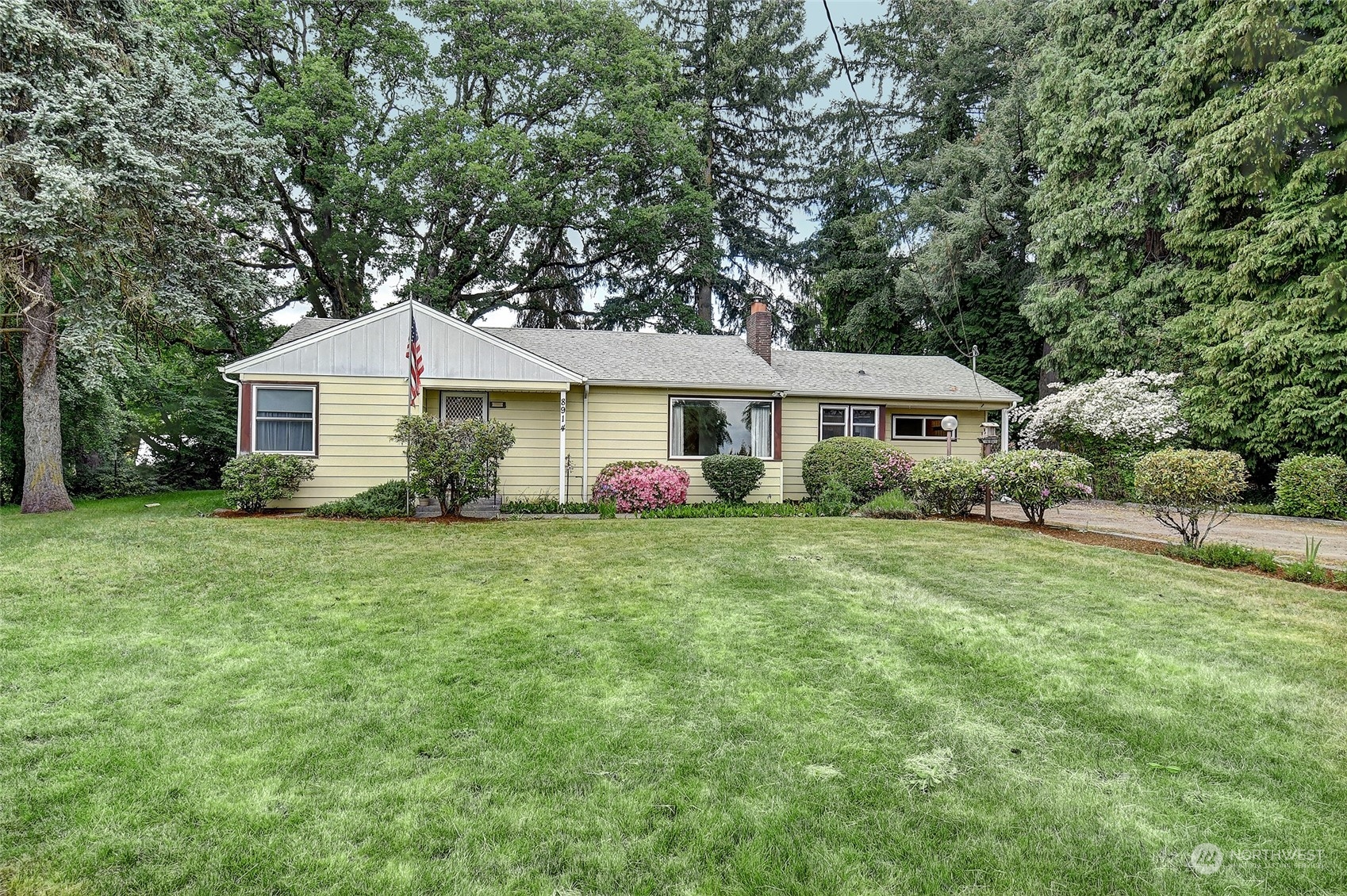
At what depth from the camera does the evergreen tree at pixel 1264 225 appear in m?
12.9

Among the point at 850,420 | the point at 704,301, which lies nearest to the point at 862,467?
the point at 850,420

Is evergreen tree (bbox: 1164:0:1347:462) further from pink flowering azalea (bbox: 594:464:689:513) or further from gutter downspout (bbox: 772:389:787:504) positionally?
pink flowering azalea (bbox: 594:464:689:513)

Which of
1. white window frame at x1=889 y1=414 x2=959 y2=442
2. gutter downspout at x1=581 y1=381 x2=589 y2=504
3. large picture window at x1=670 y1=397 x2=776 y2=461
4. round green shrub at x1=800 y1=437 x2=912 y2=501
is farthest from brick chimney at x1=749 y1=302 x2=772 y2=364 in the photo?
gutter downspout at x1=581 y1=381 x2=589 y2=504

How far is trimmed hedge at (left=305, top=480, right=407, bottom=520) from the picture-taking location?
33.7 feet

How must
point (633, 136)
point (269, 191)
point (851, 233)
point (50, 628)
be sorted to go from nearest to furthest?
point (50, 628) < point (269, 191) < point (633, 136) < point (851, 233)

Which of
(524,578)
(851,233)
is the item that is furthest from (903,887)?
(851,233)

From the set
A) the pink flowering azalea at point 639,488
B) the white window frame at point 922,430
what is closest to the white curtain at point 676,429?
the pink flowering azalea at point 639,488

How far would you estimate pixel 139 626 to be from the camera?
435 centimetres

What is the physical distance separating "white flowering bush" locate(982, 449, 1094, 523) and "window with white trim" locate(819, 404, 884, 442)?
5.07 m

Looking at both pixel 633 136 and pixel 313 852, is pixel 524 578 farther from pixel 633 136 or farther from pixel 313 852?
pixel 633 136

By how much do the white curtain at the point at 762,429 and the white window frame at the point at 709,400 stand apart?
0.07 metres

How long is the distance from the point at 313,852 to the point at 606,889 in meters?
1.01

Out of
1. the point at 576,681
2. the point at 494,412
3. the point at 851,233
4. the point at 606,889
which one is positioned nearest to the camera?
the point at 606,889

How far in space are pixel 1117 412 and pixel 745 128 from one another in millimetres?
18422
